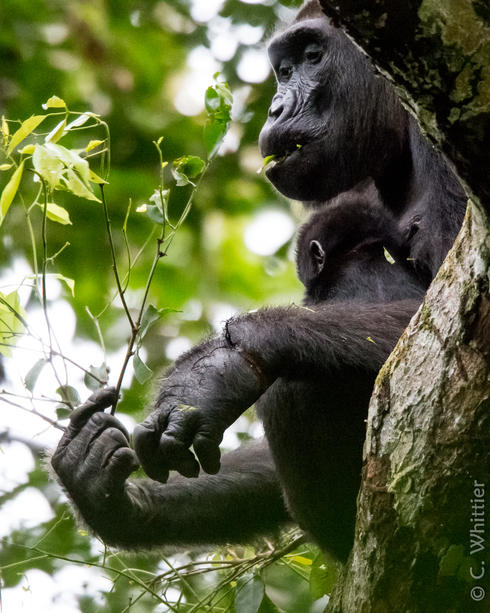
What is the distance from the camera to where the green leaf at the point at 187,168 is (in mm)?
2752

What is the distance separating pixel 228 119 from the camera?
280 centimetres

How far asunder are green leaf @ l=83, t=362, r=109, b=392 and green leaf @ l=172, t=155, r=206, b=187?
2.17 ft

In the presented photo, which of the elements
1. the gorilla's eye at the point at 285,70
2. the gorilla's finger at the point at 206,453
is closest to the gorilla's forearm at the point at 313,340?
the gorilla's finger at the point at 206,453

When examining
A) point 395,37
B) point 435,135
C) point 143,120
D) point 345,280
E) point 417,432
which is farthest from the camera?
point 143,120

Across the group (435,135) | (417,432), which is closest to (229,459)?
(417,432)

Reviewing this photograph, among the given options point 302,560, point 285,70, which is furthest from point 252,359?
point 285,70

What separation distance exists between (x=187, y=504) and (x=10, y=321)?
1.23 meters

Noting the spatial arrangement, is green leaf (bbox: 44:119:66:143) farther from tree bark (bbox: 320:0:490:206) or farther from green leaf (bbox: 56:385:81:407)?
tree bark (bbox: 320:0:490:206)

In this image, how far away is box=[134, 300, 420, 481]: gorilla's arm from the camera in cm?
237

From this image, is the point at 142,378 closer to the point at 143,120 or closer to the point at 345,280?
the point at 345,280

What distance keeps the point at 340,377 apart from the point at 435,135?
4.11 feet

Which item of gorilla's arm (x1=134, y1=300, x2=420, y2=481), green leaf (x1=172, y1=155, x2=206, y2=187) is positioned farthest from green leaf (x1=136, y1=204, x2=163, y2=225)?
gorilla's arm (x1=134, y1=300, x2=420, y2=481)

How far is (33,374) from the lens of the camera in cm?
266

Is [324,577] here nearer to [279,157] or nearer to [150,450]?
[150,450]
